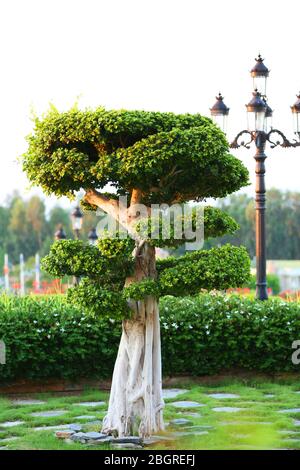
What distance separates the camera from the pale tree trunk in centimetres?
567

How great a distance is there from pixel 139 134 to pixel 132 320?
140 cm

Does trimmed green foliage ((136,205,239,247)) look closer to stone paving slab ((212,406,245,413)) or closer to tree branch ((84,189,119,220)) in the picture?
tree branch ((84,189,119,220))

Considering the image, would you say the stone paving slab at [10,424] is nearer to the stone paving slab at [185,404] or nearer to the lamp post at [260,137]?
the stone paving slab at [185,404]

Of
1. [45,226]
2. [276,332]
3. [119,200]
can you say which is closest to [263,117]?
[276,332]

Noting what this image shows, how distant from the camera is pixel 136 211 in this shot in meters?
5.80

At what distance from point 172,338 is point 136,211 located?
274 centimetres

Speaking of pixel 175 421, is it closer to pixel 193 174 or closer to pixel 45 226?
pixel 193 174

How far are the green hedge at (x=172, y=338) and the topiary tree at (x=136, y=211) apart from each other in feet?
7.07

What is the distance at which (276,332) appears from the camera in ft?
27.8

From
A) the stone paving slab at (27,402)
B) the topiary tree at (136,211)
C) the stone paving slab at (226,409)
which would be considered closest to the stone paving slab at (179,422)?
the topiary tree at (136,211)

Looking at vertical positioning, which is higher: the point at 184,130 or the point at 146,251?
the point at 184,130

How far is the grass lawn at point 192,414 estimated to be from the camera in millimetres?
5473

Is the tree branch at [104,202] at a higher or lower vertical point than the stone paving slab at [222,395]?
higher

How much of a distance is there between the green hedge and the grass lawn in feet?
0.83
